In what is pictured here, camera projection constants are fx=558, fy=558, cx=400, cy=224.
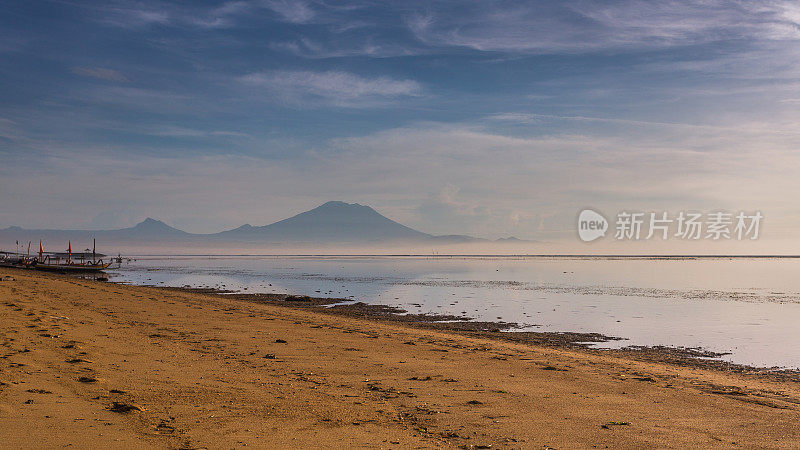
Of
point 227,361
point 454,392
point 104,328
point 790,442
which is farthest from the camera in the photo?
point 104,328

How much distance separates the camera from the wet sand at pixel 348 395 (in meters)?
7.51

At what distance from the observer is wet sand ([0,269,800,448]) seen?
7.51m

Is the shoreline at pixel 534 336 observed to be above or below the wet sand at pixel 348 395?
below

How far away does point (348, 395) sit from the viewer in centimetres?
995

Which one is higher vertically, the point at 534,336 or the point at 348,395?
the point at 348,395

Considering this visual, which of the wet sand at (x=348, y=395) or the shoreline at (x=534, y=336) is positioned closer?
the wet sand at (x=348, y=395)

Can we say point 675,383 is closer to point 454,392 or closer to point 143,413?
point 454,392

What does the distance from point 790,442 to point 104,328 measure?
16578 mm

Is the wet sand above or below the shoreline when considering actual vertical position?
above

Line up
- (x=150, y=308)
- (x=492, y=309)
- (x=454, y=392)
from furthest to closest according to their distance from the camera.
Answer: (x=492, y=309) → (x=150, y=308) → (x=454, y=392)

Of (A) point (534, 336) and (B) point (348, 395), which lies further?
(A) point (534, 336)

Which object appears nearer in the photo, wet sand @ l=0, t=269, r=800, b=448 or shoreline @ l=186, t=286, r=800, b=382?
wet sand @ l=0, t=269, r=800, b=448

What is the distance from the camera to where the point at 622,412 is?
9547 millimetres

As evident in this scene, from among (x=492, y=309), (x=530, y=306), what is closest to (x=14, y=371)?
(x=492, y=309)
